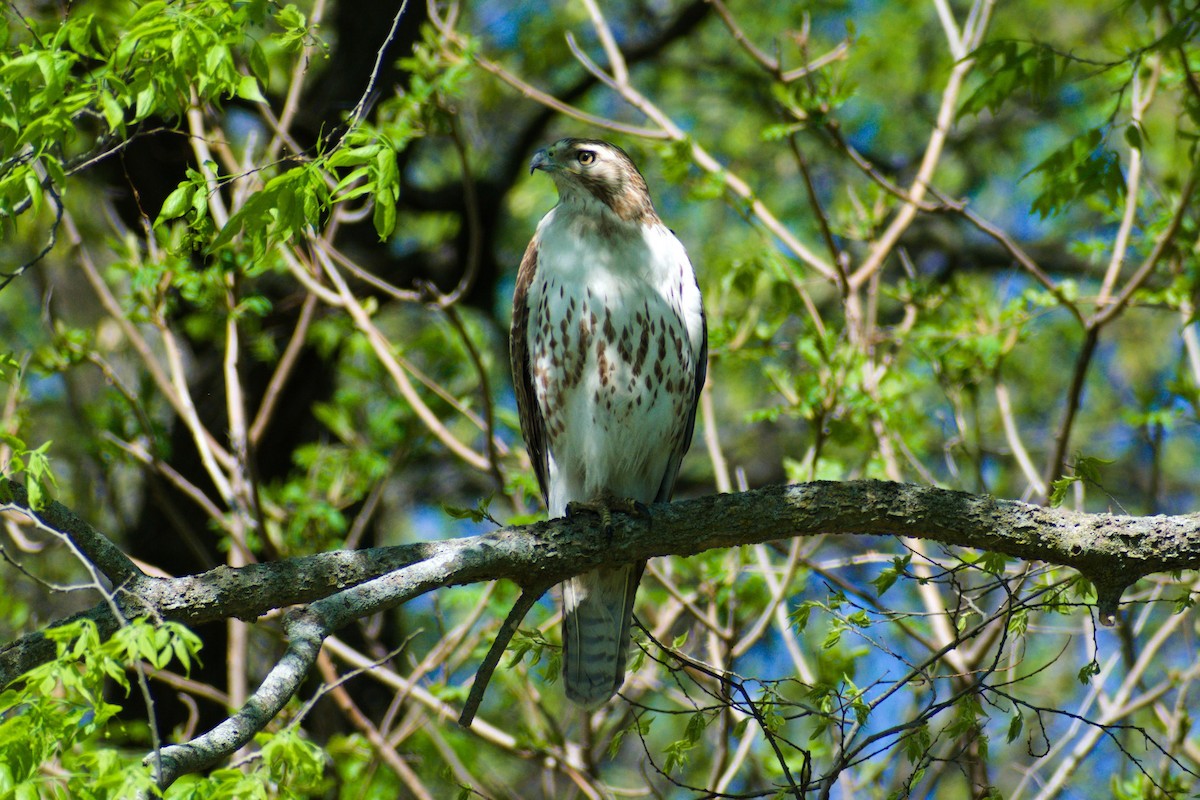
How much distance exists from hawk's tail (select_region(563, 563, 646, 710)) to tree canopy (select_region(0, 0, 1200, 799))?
0.73 ft

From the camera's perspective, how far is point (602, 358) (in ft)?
14.2

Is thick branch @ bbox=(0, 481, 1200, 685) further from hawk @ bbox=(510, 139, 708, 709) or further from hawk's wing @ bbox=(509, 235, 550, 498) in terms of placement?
hawk's wing @ bbox=(509, 235, 550, 498)

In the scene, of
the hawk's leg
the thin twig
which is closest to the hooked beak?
the hawk's leg

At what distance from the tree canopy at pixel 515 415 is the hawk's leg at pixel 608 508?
0.05 meters

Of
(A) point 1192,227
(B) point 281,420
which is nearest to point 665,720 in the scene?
(B) point 281,420

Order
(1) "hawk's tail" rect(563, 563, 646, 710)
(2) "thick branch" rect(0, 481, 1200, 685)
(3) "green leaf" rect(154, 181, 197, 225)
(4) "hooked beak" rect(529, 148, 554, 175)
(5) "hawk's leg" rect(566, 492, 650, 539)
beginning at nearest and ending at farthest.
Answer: (3) "green leaf" rect(154, 181, 197, 225), (2) "thick branch" rect(0, 481, 1200, 685), (5) "hawk's leg" rect(566, 492, 650, 539), (1) "hawk's tail" rect(563, 563, 646, 710), (4) "hooked beak" rect(529, 148, 554, 175)

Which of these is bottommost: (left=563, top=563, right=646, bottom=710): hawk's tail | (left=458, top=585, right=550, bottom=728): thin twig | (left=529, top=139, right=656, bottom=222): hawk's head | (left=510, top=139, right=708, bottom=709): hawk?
(left=458, top=585, right=550, bottom=728): thin twig

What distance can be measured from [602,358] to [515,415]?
2228 mm

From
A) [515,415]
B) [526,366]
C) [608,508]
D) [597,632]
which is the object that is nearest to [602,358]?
[526,366]

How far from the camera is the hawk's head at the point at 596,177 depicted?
4.62 metres

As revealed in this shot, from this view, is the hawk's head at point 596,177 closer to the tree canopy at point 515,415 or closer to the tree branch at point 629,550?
the tree canopy at point 515,415

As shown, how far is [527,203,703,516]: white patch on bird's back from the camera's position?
4.33 m

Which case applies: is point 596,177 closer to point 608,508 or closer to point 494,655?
point 608,508

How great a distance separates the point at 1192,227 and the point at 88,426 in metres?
5.38
